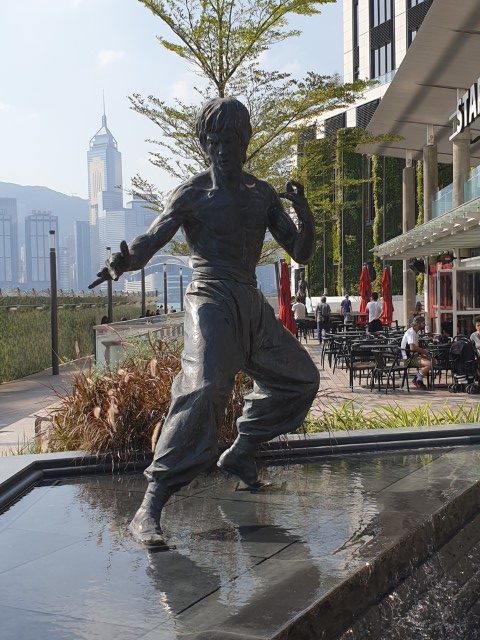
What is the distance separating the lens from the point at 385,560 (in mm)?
3865

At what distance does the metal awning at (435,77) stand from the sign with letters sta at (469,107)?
30.0 inches

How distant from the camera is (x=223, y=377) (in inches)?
179

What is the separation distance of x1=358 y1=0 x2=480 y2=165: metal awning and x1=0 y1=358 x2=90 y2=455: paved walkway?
→ 11131mm

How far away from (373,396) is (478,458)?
7.89 meters

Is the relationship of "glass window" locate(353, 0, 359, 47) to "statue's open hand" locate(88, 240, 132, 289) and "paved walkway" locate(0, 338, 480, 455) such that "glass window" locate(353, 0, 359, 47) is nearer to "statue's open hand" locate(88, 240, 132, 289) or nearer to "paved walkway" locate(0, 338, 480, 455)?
"paved walkway" locate(0, 338, 480, 455)

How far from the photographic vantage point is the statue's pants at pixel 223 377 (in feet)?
14.5

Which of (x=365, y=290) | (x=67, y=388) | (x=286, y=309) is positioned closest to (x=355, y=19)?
(x=365, y=290)

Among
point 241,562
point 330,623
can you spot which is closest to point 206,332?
point 241,562

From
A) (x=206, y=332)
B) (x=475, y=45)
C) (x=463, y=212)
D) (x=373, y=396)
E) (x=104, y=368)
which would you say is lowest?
(x=373, y=396)

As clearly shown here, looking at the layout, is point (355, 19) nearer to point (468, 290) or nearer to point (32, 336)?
point (468, 290)

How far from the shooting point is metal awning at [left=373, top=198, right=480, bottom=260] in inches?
675

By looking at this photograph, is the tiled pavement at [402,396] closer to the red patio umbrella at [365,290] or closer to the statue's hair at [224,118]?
the statue's hair at [224,118]

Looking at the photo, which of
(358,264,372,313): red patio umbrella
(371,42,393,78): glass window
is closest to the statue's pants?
(358,264,372,313): red patio umbrella

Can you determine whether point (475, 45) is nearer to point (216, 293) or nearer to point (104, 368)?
point (104, 368)
